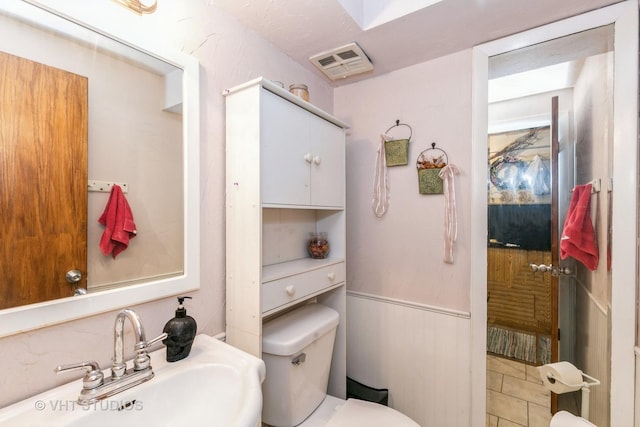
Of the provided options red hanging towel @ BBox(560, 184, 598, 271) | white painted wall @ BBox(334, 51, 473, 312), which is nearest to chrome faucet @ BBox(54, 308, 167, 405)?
white painted wall @ BBox(334, 51, 473, 312)

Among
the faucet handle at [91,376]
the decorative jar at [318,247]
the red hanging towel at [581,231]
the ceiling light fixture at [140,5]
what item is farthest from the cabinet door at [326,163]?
the red hanging towel at [581,231]

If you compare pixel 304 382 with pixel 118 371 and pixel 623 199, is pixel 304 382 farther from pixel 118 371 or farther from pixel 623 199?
pixel 623 199

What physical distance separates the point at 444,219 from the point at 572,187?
0.55 meters

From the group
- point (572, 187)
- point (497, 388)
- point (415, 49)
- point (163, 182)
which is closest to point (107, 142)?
point (163, 182)

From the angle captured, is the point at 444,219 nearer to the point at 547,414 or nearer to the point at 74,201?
the point at 547,414

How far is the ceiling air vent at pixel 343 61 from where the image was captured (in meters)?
1.45

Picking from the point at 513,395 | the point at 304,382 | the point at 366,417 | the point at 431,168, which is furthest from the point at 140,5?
the point at 513,395

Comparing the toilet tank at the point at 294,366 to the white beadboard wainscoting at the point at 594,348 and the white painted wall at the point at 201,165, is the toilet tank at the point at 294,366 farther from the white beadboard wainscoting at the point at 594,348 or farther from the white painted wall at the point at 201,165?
the white beadboard wainscoting at the point at 594,348

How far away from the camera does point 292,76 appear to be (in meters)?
→ 1.56

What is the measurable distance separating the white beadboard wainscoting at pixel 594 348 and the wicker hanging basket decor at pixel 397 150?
3.37 feet

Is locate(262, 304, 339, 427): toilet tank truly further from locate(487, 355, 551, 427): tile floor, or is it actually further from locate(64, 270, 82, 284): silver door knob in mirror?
locate(487, 355, 551, 427): tile floor

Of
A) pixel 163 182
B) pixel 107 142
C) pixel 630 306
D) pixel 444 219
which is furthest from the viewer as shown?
pixel 444 219

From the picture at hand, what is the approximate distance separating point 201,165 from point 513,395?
186cm

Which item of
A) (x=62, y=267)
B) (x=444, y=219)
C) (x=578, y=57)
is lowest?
(x=62, y=267)
